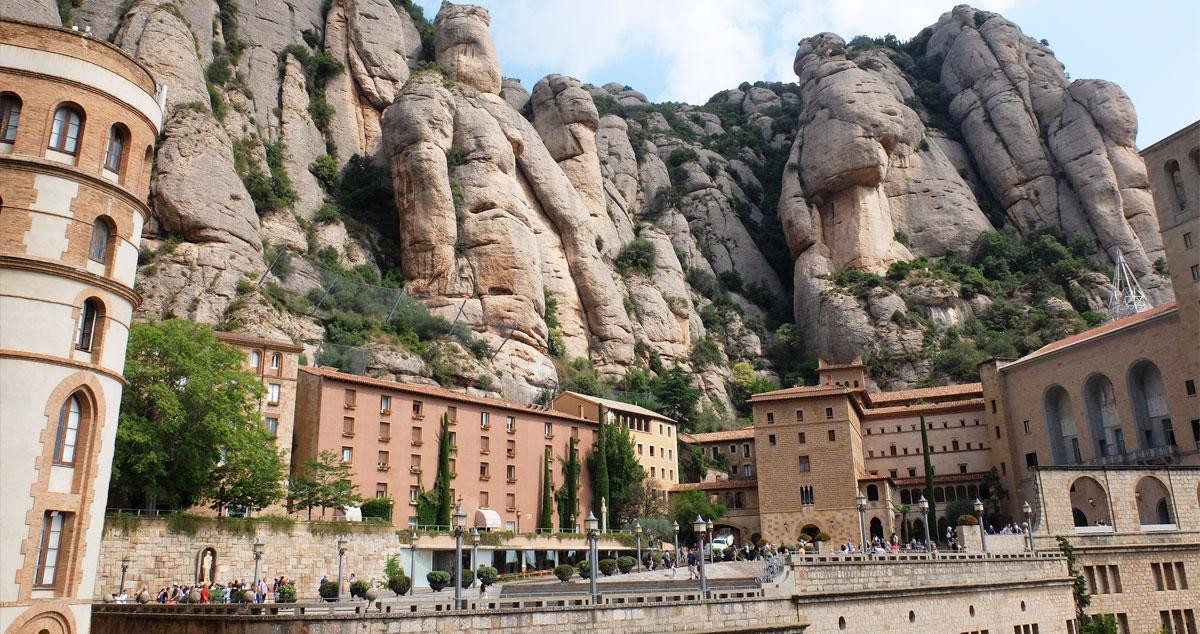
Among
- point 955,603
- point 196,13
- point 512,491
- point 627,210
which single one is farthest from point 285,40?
point 955,603

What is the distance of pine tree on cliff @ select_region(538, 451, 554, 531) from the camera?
5624cm

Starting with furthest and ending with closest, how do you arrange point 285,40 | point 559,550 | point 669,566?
point 285,40 < point 559,550 < point 669,566

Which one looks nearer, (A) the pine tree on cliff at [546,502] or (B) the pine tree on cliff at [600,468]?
(A) the pine tree on cliff at [546,502]

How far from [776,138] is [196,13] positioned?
78.5 meters

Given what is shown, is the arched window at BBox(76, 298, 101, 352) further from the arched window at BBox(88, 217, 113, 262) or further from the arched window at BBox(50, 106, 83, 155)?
the arched window at BBox(50, 106, 83, 155)

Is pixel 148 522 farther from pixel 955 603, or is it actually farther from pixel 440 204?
pixel 440 204

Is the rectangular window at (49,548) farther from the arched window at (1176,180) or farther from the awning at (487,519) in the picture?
the arched window at (1176,180)

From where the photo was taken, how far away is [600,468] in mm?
59562

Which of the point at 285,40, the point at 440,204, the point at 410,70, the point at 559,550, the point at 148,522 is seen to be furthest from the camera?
the point at 410,70

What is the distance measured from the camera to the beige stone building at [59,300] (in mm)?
19203

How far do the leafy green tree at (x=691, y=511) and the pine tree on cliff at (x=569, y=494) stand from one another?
773 centimetres

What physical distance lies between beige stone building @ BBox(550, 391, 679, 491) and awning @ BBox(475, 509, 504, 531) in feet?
43.3

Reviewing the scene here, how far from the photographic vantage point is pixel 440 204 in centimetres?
7344

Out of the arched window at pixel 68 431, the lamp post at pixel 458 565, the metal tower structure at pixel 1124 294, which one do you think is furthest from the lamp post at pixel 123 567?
the metal tower structure at pixel 1124 294
